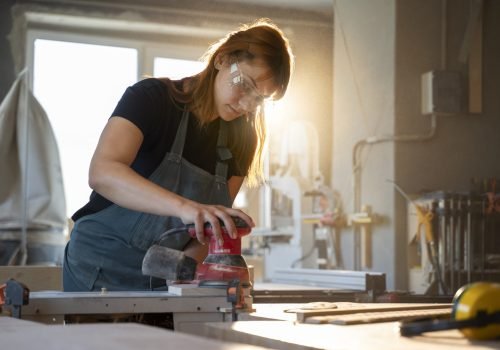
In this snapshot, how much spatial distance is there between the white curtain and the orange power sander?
3.19 metres

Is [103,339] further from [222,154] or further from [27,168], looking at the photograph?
[27,168]

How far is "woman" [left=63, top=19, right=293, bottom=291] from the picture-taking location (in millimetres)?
2018

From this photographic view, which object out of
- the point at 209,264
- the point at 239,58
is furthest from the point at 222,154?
the point at 209,264

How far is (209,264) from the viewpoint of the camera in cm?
177

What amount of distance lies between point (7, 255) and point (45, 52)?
2.63 meters

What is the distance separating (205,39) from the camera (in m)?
7.42

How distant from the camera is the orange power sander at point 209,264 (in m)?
1.73

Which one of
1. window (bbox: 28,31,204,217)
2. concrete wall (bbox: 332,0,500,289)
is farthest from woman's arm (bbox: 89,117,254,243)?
window (bbox: 28,31,204,217)

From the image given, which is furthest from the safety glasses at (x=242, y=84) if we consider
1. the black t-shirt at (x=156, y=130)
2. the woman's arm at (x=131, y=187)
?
the woman's arm at (x=131, y=187)

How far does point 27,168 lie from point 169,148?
3082 mm

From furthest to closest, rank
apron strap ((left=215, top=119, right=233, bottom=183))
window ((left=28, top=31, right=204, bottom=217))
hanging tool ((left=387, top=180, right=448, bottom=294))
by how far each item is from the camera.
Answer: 1. window ((left=28, top=31, right=204, bottom=217))
2. hanging tool ((left=387, top=180, right=448, bottom=294))
3. apron strap ((left=215, top=119, right=233, bottom=183))

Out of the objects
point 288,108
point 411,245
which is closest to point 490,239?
point 411,245

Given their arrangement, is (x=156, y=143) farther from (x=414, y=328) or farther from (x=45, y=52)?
(x=45, y=52)

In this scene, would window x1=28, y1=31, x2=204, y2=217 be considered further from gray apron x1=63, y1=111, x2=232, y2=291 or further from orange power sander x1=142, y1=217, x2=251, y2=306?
orange power sander x1=142, y1=217, x2=251, y2=306
